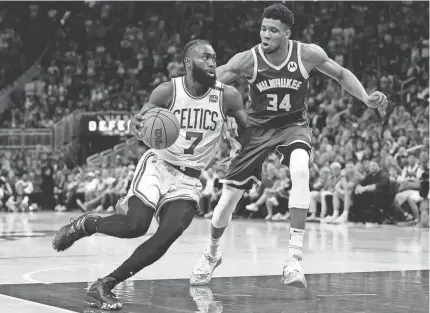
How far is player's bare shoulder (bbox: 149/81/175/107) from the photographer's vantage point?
648cm

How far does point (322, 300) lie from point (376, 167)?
10280 mm

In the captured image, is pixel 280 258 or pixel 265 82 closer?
pixel 265 82

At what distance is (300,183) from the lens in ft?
22.7

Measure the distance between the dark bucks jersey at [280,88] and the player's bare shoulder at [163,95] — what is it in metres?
1.09

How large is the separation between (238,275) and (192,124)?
2.13 metres

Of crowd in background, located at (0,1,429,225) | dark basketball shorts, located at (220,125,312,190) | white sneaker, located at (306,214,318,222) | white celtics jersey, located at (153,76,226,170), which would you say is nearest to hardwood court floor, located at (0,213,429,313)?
dark basketball shorts, located at (220,125,312,190)

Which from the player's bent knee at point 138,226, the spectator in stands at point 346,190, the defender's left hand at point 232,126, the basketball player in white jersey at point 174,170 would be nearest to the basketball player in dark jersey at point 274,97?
the defender's left hand at point 232,126

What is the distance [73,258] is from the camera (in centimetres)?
979

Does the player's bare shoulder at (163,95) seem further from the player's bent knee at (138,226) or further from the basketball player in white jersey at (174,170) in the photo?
the player's bent knee at (138,226)

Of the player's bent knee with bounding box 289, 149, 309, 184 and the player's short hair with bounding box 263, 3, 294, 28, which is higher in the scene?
the player's short hair with bounding box 263, 3, 294, 28

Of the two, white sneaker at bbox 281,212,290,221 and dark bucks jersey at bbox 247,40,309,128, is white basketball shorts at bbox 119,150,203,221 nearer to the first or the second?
dark bucks jersey at bbox 247,40,309,128

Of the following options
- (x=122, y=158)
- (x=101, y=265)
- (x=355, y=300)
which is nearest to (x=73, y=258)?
(x=101, y=265)

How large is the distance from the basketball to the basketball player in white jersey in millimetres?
140

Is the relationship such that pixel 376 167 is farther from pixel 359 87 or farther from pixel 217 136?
pixel 217 136
